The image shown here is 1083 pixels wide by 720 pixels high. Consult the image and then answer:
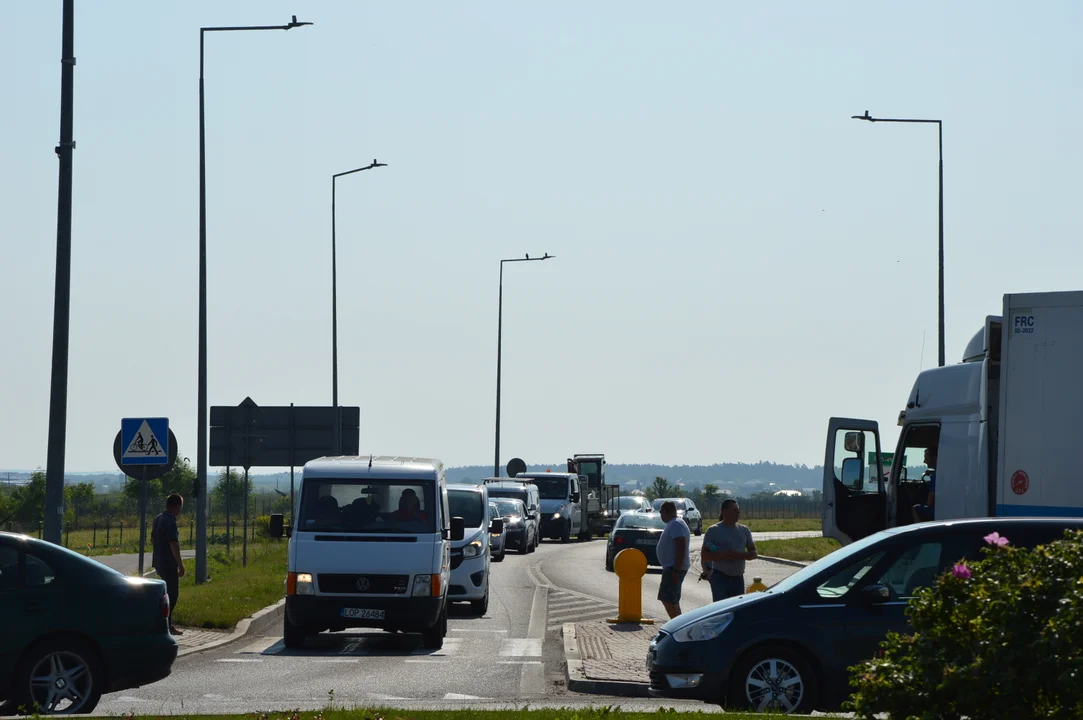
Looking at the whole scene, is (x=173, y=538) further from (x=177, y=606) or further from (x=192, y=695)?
(x=192, y=695)

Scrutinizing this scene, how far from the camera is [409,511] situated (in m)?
17.6

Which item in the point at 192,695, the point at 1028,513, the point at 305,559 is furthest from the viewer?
the point at 305,559

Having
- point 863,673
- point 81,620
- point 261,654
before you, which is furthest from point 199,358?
point 863,673

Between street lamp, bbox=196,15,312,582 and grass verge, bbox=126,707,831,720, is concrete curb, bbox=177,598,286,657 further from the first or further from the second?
grass verge, bbox=126,707,831,720

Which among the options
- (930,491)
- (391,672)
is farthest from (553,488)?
(391,672)

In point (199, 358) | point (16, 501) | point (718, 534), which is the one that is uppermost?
point (199, 358)

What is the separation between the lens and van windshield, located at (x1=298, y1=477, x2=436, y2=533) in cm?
1744

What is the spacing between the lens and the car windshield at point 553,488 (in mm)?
50656

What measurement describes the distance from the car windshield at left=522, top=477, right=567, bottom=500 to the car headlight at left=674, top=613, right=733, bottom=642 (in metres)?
39.0

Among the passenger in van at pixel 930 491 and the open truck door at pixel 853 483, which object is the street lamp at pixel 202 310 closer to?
the open truck door at pixel 853 483

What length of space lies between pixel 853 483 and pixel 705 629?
762cm

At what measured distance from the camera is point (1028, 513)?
45.6ft

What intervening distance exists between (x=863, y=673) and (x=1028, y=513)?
8247mm

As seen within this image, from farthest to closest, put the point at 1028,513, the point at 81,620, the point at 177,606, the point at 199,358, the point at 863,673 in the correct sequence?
the point at 199,358
the point at 177,606
the point at 1028,513
the point at 81,620
the point at 863,673
